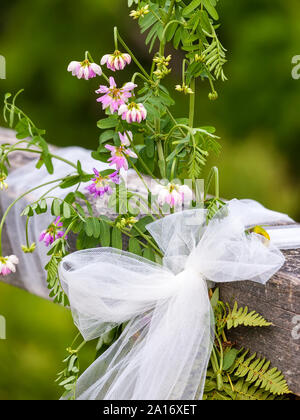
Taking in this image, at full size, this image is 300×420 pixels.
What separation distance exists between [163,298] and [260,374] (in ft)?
0.56

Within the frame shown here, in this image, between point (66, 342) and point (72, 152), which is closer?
point (72, 152)

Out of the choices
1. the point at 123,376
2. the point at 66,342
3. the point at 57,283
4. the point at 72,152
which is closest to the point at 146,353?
the point at 123,376

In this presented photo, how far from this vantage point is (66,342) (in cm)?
217

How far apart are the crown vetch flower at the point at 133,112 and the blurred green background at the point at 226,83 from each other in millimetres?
1630

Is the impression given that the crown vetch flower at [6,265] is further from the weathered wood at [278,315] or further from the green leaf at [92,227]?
the weathered wood at [278,315]

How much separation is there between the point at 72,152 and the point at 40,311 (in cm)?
104

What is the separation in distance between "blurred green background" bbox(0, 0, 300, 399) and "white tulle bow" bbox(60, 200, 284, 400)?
1537 millimetres

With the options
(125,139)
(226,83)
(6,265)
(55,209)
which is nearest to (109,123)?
(125,139)

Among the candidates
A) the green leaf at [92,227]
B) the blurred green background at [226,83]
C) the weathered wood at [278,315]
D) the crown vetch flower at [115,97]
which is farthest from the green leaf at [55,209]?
the blurred green background at [226,83]

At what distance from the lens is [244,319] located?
2.72 ft

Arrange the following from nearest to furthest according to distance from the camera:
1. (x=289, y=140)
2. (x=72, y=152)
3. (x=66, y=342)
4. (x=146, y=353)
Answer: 1. (x=146, y=353)
2. (x=72, y=152)
3. (x=66, y=342)
4. (x=289, y=140)

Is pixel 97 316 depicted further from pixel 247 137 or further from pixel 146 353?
pixel 247 137

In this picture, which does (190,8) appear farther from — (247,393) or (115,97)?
(247,393)

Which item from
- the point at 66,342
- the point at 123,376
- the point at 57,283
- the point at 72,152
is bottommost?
the point at 66,342
